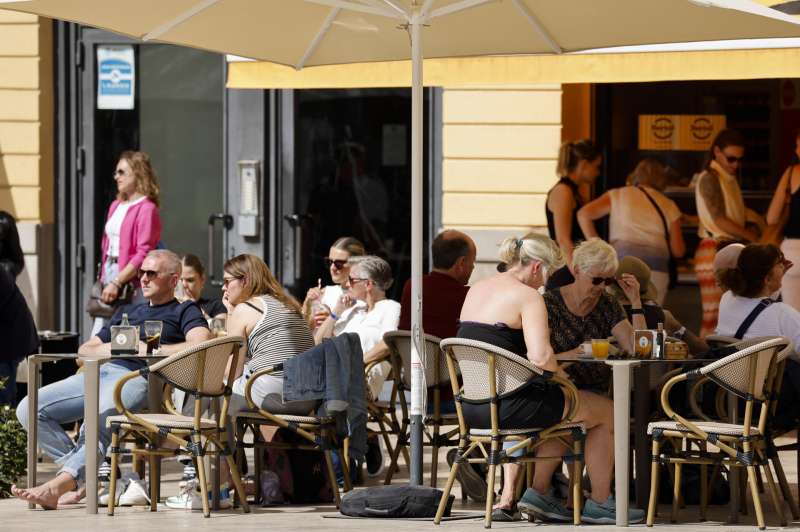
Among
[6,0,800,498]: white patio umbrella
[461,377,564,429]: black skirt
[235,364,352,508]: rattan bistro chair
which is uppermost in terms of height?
[6,0,800,498]: white patio umbrella

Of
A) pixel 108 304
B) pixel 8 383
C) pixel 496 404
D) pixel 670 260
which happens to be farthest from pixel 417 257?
pixel 670 260

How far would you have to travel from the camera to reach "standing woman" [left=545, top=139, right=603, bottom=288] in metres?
11.5

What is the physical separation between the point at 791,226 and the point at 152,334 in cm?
487

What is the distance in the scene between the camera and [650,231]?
1190 centimetres

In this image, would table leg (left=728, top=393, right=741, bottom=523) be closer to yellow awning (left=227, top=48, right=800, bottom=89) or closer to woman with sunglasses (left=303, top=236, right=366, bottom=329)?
yellow awning (left=227, top=48, right=800, bottom=89)

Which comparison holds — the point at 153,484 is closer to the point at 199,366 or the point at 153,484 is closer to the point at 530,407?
the point at 199,366

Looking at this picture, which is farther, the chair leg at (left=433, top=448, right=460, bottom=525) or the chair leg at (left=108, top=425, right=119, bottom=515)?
the chair leg at (left=108, top=425, right=119, bottom=515)

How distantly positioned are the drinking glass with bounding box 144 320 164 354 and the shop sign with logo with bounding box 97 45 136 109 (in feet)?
17.3

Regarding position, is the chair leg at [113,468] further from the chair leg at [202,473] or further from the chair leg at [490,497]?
the chair leg at [490,497]

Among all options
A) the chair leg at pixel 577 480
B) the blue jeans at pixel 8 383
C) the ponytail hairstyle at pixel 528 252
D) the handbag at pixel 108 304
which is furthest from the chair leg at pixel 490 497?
the handbag at pixel 108 304

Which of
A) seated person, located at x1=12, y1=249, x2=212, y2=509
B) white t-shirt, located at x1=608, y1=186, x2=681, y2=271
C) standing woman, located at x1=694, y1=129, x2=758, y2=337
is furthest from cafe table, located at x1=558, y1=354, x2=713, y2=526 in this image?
standing woman, located at x1=694, y1=129, x2=758, y2=337

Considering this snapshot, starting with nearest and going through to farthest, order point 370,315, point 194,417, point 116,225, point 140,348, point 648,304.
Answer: point 194,417 → point 140,348 → point 648,304 → point 370,315 → point 116,225

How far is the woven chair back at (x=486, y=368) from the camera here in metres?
7.42

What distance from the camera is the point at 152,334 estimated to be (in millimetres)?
8398
